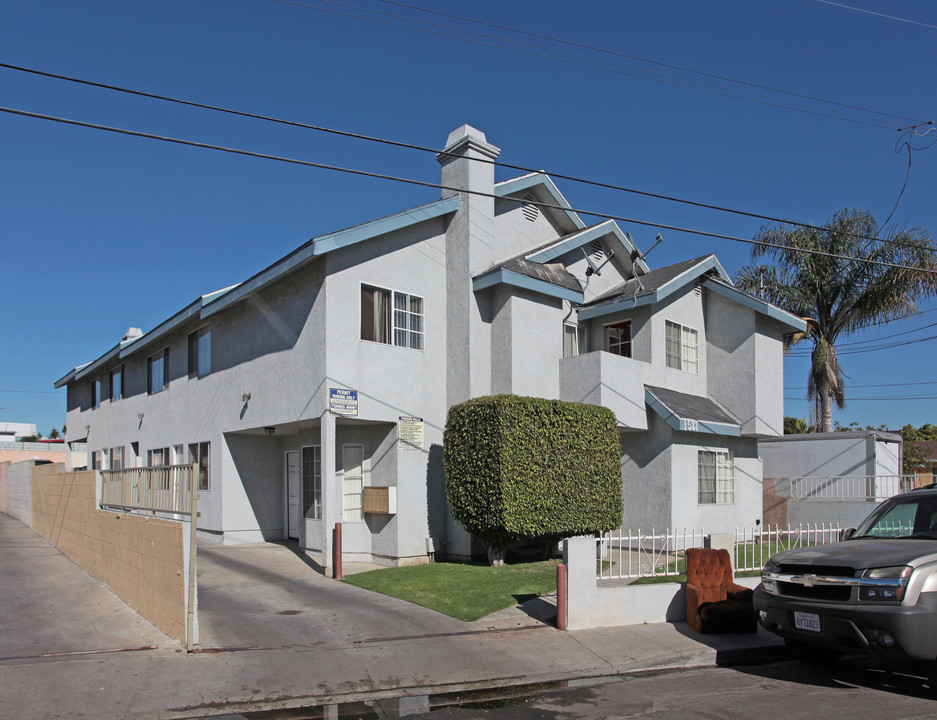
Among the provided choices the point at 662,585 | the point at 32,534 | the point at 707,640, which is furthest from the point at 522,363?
the point at 32,534

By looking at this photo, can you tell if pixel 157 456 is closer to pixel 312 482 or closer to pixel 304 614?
pixel 312 482

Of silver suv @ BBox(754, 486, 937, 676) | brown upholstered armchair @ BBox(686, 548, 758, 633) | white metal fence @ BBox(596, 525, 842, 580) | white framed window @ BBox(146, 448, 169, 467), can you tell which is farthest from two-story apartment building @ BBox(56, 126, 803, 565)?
silver suv @ BBox(754, 486, 937, 676)

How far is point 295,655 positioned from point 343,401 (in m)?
5.77

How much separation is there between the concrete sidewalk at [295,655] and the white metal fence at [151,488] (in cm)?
150

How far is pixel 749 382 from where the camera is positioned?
60.8 feet

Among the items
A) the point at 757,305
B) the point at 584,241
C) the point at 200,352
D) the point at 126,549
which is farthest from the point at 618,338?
the point at 126,549

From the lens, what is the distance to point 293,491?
1753 centimetres

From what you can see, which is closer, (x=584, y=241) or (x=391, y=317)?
(x=391, y=317)

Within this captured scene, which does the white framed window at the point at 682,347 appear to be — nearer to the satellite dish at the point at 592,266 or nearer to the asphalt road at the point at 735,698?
the satellite dish at the point at 592,266

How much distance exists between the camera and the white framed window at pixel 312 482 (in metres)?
15.6

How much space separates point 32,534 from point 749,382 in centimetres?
2021

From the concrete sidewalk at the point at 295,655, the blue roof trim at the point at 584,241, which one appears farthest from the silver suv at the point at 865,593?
the blue roof trim at the point at 584,241

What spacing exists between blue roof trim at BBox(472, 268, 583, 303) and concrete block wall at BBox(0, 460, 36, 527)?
16.5 metres

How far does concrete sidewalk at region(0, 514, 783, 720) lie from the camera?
6.80 metres
